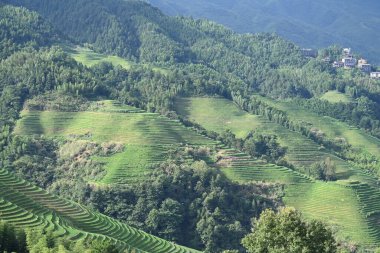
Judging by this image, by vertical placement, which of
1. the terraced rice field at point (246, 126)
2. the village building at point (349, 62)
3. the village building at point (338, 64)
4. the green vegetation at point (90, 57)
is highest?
the village building at point (349, 62)

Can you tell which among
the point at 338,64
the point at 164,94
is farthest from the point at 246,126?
the point at 338,64

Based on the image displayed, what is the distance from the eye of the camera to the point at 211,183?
60.7m

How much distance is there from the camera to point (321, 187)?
66.3 metres

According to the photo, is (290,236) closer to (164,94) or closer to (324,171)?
(324,171)

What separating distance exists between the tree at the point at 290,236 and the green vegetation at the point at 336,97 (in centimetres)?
9414

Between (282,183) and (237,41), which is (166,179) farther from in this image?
(237,41)

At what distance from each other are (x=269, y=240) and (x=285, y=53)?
136 meters

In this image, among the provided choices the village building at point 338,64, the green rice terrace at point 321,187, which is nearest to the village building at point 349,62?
the village building at point 338,64

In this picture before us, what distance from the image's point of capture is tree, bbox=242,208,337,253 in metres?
27.1

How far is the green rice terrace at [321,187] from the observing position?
6015 centimetres

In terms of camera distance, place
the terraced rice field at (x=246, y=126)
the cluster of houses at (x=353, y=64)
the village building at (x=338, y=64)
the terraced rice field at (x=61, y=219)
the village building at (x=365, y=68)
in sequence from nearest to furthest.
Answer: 1. the terraced rice field at (x=61, y=219)
2. the terraced rice field at (x=246, y=126)
3. the cluster of houses at (x=353, y=64)
4. the village building at (x=338, y=64)
5. the village building at (x=365, y=68)

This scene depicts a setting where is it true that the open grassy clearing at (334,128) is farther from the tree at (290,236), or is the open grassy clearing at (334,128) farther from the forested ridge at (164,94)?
the tree at (290,236)

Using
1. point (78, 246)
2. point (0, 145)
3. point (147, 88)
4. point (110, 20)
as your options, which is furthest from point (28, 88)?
point (110, 20)

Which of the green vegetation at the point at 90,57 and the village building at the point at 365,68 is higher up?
the village building at the point at 365,68
